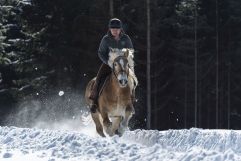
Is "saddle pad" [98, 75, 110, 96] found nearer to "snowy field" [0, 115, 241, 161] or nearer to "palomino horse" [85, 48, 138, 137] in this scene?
"palomino horse" [85, 48, 138, 137]

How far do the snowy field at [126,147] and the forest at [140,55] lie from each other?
23.4 metres

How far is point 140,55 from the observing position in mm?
46906

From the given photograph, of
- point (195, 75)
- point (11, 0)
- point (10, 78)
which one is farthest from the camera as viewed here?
point (195, 75)

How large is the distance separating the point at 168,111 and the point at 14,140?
4070 centimetres

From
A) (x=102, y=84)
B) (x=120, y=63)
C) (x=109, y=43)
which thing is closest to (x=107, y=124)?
(x=102, y=84)

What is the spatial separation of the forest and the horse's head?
21.5m

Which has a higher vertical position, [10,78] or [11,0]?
[11,0]

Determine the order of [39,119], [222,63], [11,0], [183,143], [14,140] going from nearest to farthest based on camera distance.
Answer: [183,143] → [14,140] → [39,119] → [11,0] → [222,63]

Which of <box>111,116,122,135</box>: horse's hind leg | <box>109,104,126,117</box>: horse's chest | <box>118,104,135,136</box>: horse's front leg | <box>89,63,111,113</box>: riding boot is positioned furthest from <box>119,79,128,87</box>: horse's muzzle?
<box>89,63,111,113</box>: riding boot

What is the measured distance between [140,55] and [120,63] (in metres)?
34.0

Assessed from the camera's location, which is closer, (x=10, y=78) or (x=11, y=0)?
(x=11, y=0)

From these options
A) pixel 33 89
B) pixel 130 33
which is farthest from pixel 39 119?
pixel 130 33

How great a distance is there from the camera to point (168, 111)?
51.9 m

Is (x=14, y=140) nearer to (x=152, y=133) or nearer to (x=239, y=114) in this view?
(x=152, y=133)
